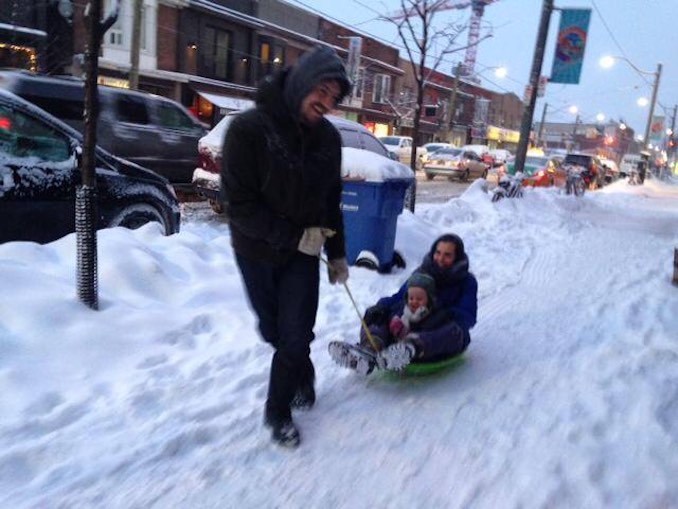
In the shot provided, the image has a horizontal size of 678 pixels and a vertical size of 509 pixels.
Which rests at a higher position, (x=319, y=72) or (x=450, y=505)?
(x=319, y=72)

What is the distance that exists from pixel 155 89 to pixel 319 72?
2426 cm

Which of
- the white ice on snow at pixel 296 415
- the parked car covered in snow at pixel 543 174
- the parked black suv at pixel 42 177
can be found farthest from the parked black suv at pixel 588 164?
the parked black suv at pixel 42 177

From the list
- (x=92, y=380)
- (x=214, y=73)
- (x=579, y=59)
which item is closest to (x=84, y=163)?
(x=92, y=380)

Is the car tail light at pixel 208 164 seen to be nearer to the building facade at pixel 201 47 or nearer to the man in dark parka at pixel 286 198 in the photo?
the man in dark parka at pixel 286 198

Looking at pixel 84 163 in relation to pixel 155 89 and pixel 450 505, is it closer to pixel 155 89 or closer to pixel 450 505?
pixel 450 505

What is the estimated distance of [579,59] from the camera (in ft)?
48.1

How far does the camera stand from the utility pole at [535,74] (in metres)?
14.3

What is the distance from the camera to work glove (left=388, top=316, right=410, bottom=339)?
3607 mm

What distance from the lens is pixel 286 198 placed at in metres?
2.60

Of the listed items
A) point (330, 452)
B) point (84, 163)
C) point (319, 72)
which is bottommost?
point (330, 452)

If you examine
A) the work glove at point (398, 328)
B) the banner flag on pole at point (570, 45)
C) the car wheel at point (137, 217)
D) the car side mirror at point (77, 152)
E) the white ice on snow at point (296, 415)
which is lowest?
the white ice on snow at point (296, 415)

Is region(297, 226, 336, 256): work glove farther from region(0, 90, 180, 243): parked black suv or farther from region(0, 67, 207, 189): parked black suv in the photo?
region(0, 67, 207, 189): parked black suv

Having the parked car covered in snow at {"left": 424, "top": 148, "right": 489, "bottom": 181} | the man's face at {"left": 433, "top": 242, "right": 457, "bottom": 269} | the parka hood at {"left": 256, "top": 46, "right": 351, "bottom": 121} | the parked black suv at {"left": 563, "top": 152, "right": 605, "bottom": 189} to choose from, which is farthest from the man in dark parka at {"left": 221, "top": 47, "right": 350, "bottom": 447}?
the parked black suv at {"left": 563, "top": 152, "right": 605, "bottom": 189}

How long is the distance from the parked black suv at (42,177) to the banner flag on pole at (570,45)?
1252 cm
